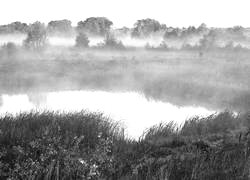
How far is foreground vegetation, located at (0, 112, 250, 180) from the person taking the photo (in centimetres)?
532

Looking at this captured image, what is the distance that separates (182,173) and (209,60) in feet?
97.3

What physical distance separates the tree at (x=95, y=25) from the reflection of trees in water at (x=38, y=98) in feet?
142

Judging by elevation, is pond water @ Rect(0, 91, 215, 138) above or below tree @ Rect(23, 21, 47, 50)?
below

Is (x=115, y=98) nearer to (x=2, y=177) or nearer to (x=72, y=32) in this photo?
(x=2, y=177)

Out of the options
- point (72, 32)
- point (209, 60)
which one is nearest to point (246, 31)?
point (72, 32)

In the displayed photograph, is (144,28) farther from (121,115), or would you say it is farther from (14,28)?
(121,115)

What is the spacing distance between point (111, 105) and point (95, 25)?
4732cm

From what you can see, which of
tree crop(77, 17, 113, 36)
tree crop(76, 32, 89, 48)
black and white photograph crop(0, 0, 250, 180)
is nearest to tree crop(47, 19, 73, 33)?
tree crop(77, 17, 113, 36)

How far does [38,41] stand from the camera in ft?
151

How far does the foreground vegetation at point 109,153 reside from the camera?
532 cm

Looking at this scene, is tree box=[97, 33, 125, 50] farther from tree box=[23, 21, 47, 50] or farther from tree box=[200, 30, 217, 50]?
tree box=[200, 30, 217, 50]

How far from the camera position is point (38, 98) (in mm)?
20344

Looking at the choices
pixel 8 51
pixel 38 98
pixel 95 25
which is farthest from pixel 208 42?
pixel 38 98

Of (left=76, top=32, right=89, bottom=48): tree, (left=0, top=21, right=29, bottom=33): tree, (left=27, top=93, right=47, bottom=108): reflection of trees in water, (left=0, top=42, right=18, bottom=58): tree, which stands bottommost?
(left=27, top=93, right=47, bottom=108): reflection of trees in water
